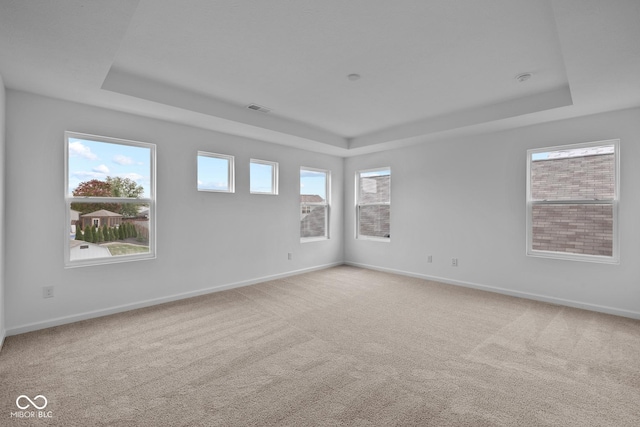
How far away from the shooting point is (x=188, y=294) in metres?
4.20

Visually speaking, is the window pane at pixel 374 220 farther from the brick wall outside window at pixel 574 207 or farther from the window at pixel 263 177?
the brick wall outside window at pixel 574 207

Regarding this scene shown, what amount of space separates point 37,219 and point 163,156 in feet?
4.81

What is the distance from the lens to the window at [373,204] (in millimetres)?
5973

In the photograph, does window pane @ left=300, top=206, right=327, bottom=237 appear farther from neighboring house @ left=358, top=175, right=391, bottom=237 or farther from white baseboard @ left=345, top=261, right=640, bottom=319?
white baseboard @ left=345, top=261, right=640, bottom=319

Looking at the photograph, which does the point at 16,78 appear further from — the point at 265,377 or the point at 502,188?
the point at 502,188

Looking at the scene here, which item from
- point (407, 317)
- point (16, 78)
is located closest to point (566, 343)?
point (407, 317)

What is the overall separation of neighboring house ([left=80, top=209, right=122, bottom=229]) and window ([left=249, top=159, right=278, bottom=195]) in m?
1.93

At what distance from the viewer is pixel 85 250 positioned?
3.43m

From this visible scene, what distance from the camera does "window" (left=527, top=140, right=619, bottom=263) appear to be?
3695 millimetres

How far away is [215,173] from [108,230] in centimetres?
158

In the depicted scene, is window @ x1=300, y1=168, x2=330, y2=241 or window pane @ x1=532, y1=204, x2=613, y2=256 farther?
window @ x1=300, y1=168, x2=330, y2=241

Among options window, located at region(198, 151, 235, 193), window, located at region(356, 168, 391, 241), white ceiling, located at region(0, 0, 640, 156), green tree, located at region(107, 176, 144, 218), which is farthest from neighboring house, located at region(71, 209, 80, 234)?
window, located at region(356, 168, 391, 241)
